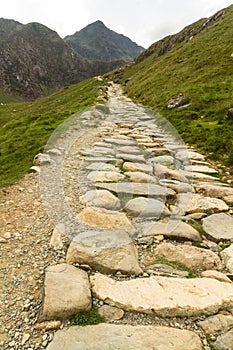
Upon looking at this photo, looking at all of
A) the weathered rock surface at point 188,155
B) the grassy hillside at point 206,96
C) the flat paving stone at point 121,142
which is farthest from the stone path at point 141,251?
the grassy hillside at point 206,96

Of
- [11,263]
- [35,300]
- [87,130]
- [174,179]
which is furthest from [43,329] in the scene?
[87,130]

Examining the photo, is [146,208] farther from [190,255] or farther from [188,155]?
[188,155]

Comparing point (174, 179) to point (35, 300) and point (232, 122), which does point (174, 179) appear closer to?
point (35, 300)

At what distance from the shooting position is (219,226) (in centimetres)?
699

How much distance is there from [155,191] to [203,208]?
1532 millimetres

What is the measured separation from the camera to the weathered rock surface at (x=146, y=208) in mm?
7281

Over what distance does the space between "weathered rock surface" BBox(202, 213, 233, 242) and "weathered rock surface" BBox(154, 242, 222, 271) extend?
0.75 meters

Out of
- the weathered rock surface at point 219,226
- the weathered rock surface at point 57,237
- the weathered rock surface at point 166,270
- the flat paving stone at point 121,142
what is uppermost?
the flat paving stone at point 121,142

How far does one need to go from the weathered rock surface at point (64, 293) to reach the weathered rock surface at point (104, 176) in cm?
441

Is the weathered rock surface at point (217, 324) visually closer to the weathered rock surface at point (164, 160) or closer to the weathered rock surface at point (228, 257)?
the weathered rock surface at point (228, 257)

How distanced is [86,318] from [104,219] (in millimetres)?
2882

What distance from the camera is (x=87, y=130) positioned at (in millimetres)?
17594

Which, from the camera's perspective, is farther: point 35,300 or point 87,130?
point 87,130

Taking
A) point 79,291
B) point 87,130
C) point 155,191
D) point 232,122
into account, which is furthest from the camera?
point 87,130
